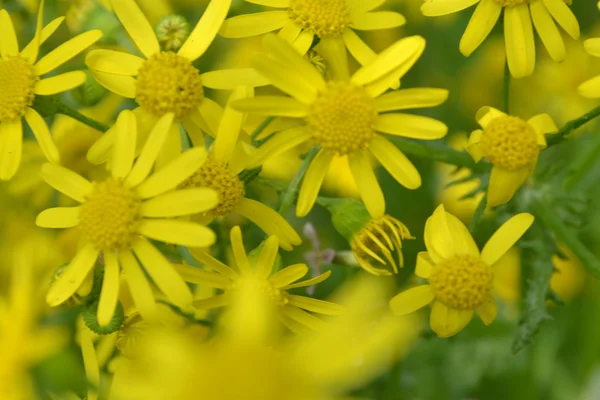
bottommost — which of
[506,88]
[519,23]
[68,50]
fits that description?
[506,88]

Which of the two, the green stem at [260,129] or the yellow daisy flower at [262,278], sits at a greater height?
the green stem at [260,129]

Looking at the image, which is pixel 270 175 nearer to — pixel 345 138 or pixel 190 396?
pixel 345 138

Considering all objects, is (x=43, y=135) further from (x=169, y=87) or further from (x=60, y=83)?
(x=169, y=87)

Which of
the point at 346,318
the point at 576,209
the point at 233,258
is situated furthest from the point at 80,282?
the point at 576,209

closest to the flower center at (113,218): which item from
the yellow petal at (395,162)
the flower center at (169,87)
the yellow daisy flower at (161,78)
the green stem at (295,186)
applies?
the yellow daisy flower at (161,78)

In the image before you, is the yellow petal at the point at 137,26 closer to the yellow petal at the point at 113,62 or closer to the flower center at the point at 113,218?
the yellow petal at the point at 113,62

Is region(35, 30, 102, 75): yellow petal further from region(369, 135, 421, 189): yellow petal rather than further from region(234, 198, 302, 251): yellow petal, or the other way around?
region(369, 135, 421, 189): yellow petal

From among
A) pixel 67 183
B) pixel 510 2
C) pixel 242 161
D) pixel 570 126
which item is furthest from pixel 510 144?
pixel 67 183
